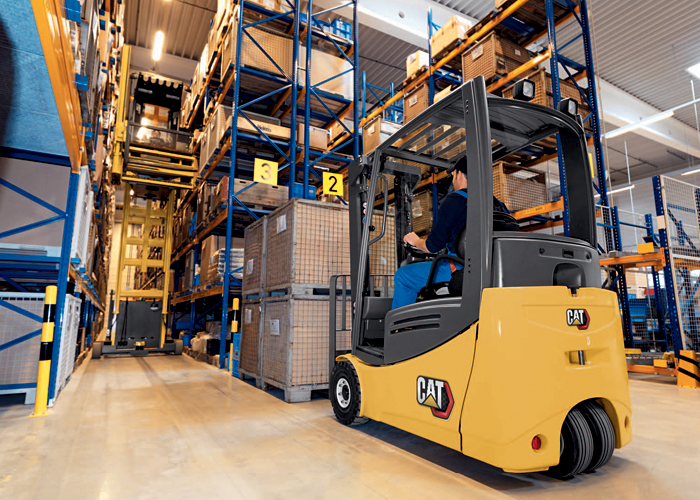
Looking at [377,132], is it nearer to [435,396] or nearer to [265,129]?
[265,129]

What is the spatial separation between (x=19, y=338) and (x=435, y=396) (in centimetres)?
435

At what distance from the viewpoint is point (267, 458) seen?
8.52 feet

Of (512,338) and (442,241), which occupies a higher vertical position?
(442,241)

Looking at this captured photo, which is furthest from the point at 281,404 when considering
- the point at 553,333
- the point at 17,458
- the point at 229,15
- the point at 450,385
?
the point at 229,15

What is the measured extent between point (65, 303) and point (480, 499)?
4316 millimetres

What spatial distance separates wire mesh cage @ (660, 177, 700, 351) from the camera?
19.2 ft

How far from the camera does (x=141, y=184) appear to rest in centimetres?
1045

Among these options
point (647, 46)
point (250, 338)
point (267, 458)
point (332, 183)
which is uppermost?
point (647, 46)

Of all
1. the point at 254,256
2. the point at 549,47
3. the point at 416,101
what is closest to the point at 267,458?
the point at 254,256

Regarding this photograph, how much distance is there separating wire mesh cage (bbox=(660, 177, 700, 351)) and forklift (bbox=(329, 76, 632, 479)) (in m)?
4.25

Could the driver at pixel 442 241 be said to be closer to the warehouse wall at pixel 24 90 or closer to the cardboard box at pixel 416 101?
the warehouse wall at pixel 24 90

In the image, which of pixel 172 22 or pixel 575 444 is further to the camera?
pixel 172 22

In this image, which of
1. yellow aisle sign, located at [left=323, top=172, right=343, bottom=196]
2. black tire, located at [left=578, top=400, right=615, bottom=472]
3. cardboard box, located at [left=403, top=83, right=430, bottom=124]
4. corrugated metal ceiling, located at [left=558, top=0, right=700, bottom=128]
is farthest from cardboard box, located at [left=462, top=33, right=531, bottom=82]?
black tire, located at [left=578, top=400, right=615, bottom=472]

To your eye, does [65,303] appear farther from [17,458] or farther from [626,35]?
[626,35]
